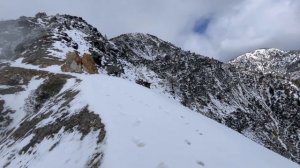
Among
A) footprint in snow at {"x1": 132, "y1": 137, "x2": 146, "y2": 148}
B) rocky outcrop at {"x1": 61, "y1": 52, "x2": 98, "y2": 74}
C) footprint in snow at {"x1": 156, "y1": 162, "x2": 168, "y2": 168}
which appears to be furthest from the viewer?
rocky outcrop at {"x1": 61, "y1": 52, "x2": 98, "y2": 74}

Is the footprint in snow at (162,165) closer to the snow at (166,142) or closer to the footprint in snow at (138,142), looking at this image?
the snow at (166,142)

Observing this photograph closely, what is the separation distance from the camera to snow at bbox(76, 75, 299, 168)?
10.6 m

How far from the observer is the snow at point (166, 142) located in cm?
1056

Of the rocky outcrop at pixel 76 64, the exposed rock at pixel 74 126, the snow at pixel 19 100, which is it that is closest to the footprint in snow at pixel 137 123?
the exposed rock at pixel 74 126

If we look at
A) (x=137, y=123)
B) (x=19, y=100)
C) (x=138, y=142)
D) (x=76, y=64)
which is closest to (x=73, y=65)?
Answer: (x=76, y=64)

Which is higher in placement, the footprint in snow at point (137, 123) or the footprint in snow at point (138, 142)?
the footprint in snow at point (137, 123)

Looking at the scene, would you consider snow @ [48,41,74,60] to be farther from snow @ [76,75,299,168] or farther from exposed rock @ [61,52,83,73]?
snow @ [76,75,299,168]

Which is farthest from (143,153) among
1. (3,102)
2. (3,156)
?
(3,102)

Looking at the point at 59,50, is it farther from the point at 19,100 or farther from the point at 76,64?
the point at 19,100

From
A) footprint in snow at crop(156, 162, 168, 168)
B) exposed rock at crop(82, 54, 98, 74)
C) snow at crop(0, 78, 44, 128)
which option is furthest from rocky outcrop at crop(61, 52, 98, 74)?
footprint in snow at crop(156, 162, 168, 168)

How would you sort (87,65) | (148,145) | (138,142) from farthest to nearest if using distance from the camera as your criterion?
1. (87,65)
2. (138,142)
3. (148,145)

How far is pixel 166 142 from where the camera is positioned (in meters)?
11.8

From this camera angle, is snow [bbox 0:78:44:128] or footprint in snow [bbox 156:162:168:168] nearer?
footprint in snow [bbox 156:162:168:168]

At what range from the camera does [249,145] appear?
43.9ft
